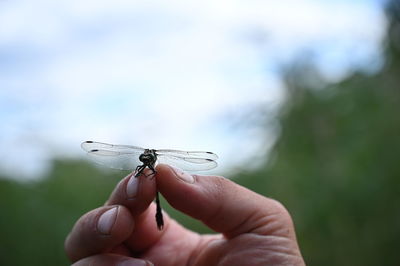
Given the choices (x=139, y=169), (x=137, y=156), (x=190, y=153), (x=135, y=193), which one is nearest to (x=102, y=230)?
(x=135, y=193)

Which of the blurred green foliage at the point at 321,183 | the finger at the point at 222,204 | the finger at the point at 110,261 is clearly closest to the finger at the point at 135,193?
the finger at the point at 222,204

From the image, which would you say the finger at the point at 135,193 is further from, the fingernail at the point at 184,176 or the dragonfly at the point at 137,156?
the dragonfly at the point at 137,156

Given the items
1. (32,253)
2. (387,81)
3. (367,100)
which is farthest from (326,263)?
(32,253)

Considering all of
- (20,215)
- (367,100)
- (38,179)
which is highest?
(367,100)

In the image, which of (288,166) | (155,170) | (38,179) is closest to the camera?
(155,170)

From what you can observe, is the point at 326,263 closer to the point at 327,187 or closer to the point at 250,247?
the point at 327,187

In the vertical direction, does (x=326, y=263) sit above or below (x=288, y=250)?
below
